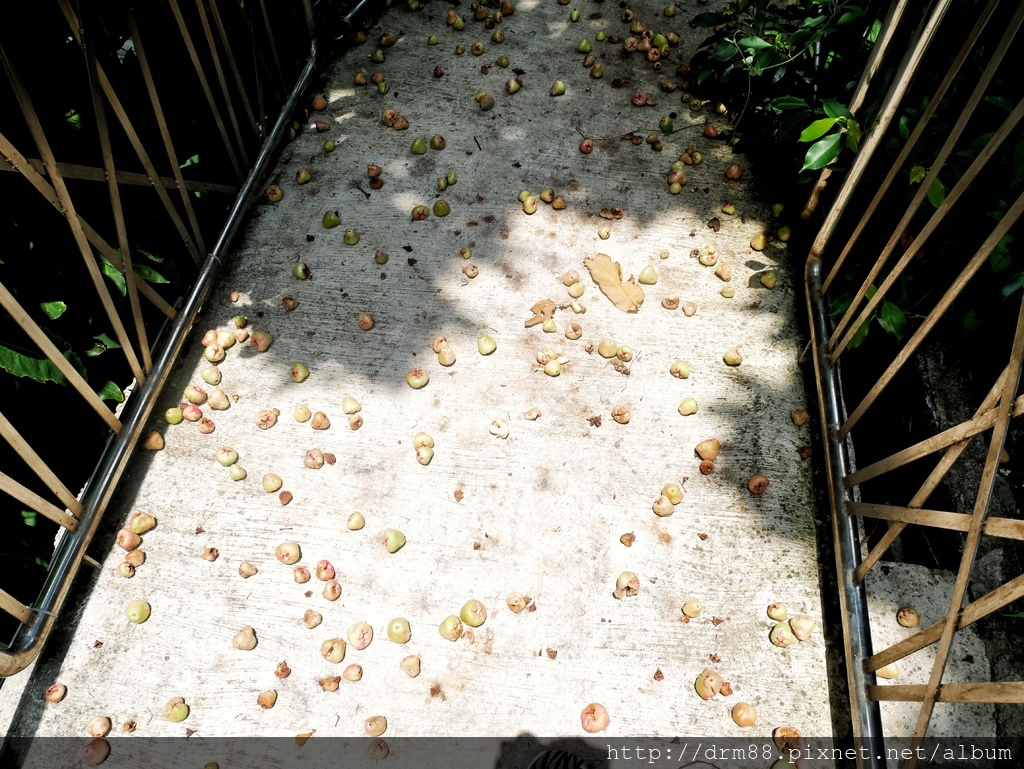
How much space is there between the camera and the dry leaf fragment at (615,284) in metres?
2.99

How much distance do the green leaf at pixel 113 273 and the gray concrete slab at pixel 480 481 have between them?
1.57 ft

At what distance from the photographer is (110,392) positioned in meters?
2.51

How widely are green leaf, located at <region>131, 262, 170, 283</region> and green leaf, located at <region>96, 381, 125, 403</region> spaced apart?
0.42 meters

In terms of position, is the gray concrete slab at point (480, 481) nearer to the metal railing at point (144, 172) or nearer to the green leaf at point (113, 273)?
the metal railing at point (144, 172)

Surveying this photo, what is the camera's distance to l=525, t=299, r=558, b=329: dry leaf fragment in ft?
9.63

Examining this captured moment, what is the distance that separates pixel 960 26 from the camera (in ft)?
7.36

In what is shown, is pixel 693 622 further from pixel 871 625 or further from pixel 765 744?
pixel 871 625

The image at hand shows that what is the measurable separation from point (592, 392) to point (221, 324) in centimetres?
162

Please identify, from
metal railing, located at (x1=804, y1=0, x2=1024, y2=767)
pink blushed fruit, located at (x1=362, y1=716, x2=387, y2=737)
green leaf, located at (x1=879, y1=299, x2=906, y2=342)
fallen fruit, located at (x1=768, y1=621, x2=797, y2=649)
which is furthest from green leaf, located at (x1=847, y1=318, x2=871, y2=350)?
pink blushed fruit, located at (x1=362, y1=716, x2=387, y2=737)

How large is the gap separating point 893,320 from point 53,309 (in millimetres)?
2706

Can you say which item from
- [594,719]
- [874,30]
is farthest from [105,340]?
[874,30]

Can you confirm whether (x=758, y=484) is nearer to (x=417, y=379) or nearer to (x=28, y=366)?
(x=417, y=379)

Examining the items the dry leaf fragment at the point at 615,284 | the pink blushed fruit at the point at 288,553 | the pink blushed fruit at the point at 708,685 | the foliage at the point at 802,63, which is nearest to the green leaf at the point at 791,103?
the foliage at the point at 802,63

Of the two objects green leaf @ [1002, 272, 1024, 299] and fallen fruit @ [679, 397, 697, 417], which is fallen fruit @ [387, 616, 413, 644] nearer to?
fallen fruit @ [679, 397, 697, 417]
